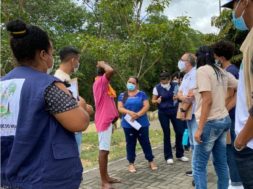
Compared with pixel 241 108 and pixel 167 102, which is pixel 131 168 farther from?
pixel 241 108

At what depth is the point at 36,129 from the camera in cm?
196

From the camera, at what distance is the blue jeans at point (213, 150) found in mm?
3537

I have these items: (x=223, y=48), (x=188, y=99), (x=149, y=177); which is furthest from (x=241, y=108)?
(x=149, y=177)

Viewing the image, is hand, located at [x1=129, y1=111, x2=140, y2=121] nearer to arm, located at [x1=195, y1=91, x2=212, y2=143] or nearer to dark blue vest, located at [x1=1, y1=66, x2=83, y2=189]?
arm, located at [x1=195, y1=91, x2=212, y2=143]

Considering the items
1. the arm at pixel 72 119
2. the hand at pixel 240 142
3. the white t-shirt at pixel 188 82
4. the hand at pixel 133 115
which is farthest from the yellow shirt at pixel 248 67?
the hand at pixel 133 115

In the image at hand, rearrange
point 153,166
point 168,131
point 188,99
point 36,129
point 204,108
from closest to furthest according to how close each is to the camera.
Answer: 1. point 36,129
2. point 204,108
3. point 188,99
4. point 153,166
5. point 168,131

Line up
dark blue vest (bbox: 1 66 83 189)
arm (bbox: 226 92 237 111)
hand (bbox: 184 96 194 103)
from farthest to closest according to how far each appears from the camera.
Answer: hand (bbox: 184 96 194 103), arm (bbox: 226 92 237 111), dark blue vest (bbox: 1 66 83 189)

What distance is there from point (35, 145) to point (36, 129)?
0.09m

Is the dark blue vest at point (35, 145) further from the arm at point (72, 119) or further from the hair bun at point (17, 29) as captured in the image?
the hair bun at point (17, 29)

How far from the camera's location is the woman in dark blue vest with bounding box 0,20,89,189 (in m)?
1.96

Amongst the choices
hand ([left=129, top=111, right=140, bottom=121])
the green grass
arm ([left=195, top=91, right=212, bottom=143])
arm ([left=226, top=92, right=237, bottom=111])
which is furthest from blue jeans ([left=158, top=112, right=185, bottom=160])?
arm ([left=195, top=91, right=212, bottom=143])

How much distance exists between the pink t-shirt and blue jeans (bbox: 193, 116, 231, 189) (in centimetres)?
160

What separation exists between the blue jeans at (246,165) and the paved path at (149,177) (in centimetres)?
246

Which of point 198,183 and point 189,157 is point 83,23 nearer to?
point 189,157
